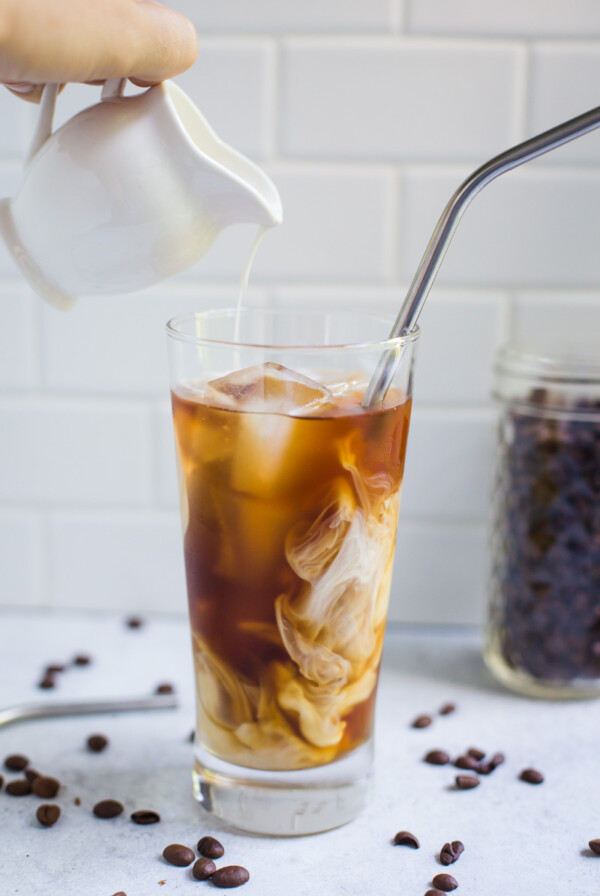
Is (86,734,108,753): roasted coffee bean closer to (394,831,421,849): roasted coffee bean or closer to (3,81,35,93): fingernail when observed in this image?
(394,831,421,849): roasted coffee bean

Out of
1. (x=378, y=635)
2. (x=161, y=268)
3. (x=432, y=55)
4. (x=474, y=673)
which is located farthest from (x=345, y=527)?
(x=432, y=55)

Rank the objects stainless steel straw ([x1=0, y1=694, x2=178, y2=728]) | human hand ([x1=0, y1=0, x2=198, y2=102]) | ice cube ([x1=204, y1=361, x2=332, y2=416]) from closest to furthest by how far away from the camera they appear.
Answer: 1. human hand ([x1=0, y1=0, x2=198, y2=102])
2. ice cube ([x1=204, y1=361, x2=332, y2=416])
3. stainless steel straw ([x1=0, y1=694, x2=178, y2=728])

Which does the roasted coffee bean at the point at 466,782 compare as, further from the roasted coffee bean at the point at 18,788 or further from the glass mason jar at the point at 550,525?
the roasted coffee bean at the point at 18,788

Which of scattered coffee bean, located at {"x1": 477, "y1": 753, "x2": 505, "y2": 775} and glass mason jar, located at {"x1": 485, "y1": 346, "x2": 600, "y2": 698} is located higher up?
glass mason jar, located at {"x1": 485, "y1": 346, "x2": 600, "y2": 698}

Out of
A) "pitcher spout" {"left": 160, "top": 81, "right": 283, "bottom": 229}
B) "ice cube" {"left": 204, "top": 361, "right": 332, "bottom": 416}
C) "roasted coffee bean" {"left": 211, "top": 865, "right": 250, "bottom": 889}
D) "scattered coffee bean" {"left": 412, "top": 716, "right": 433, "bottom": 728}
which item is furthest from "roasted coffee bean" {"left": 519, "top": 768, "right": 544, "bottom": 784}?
"pitcher spout" {"left": 160, "top": 81, "right": 283, "bottom": 229}

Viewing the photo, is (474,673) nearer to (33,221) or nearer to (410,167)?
(410,167)

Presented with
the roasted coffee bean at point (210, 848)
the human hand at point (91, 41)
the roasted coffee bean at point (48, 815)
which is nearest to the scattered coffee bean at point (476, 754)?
the roasted coffee bean at point (210, 848)

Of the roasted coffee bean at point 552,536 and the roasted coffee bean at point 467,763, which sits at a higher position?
the roasted coffee bean at point 552,536
